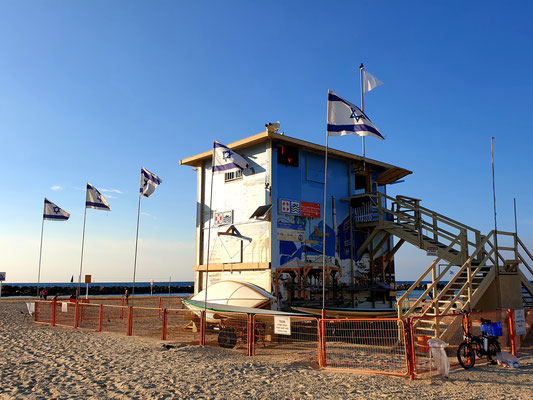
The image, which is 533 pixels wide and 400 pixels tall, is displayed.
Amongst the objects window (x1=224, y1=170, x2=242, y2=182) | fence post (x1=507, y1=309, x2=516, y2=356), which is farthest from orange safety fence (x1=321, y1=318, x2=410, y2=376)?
window (x1=224, y1=170, x2=242, y2=182)

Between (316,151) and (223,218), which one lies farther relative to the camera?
(223,218)

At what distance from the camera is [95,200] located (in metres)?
27.5

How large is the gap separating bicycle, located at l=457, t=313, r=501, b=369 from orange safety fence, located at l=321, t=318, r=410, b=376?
144cm

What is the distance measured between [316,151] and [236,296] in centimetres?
772

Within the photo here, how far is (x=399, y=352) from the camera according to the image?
14.2 m

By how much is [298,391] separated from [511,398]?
409 cm

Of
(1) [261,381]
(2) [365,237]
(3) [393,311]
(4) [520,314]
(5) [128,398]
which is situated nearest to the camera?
(5) [128,398]

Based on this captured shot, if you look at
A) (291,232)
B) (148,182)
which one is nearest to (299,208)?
(291,232)

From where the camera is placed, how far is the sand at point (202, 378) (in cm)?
923

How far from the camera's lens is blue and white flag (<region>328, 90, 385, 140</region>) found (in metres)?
13.9

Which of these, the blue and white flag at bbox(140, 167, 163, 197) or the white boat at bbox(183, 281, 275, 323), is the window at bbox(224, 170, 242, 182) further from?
the white boat at bbox(183, 281, 275, 323)

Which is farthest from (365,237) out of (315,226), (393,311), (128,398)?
(128,398)

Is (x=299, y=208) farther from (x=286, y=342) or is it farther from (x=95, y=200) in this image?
(x=95, y=200)

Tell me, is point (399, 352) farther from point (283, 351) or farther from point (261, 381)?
point (261, 381)
